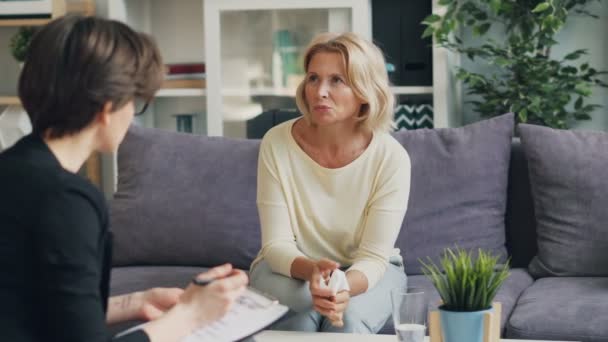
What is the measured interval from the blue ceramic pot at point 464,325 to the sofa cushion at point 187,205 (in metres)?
1.11

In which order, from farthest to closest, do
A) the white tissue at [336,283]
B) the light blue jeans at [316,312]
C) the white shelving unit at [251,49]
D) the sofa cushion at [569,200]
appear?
the white shelving unit at [251,49] → the sofa cushion at [569,200] → the light blue jeans at [316,312] → the white tissue at [336,283]

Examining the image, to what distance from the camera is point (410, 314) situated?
1456mm

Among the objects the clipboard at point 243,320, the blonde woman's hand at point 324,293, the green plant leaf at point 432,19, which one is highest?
the green plant leaf at point 432,19

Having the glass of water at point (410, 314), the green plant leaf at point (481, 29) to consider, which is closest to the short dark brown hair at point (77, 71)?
the glass of water at point (410, 314)

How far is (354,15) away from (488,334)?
1941mm

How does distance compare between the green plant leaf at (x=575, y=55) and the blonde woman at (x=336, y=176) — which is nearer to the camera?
the blonde woman at (x=336, y=176)

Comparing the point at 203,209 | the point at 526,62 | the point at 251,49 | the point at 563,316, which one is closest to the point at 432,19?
the point at 526,62

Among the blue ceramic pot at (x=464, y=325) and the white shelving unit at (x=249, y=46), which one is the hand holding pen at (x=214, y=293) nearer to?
the blue ceramic pot at (x=464, y=325)

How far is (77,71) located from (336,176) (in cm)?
107

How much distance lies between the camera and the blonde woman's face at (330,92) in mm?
2113

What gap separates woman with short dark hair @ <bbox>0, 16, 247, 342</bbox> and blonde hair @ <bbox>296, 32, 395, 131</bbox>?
3.03 feet

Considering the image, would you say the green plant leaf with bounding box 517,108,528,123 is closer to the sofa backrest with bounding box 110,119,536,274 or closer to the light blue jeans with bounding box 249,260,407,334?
the sofa backrest with bounding box 110,119,536,274

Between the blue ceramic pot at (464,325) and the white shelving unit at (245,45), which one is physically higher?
the white shelving unit at (245,45)

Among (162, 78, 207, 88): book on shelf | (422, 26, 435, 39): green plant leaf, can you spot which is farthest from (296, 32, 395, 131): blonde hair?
(162, 78, 207, 88): book on shelf
